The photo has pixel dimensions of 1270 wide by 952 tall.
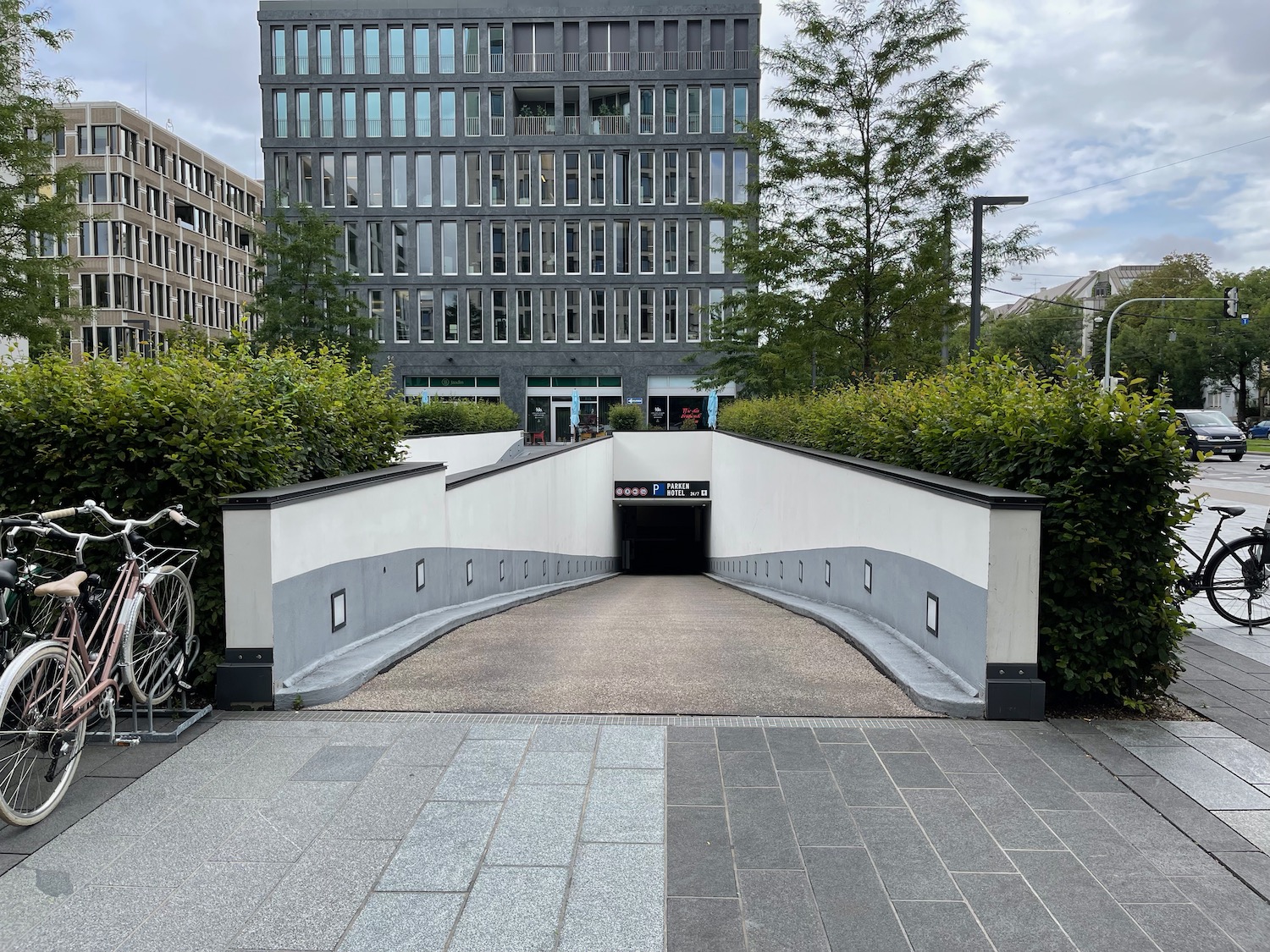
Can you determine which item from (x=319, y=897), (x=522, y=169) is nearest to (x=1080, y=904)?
(x=319, y=897)

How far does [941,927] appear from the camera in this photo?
303 centimetres

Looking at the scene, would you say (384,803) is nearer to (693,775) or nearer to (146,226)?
(693,775)

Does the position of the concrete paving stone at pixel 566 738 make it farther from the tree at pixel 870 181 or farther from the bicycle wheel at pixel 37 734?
the tree at pixel 870 181

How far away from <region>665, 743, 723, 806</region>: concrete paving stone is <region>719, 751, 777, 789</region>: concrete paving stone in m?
0.04

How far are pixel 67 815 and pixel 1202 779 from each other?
16.5 ft

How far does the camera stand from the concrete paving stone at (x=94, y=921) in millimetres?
2941

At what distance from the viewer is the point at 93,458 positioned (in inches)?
209

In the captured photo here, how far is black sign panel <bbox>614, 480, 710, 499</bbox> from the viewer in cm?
3064

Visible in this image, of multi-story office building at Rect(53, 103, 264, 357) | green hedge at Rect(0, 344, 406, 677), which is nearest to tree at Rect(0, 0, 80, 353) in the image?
green hedge at Rect(0, 344, 406, 677)

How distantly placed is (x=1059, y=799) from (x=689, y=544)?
38873 mm

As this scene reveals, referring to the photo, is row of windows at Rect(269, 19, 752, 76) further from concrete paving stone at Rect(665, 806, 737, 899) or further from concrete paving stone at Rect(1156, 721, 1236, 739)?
concrete paving stone at Rect(665, 806, 737, 899)

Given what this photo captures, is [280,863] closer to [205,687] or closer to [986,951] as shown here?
[205,687]

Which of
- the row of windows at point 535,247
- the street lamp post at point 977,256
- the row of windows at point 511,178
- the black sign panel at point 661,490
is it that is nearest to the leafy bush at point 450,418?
the black sign panel at point 661,490

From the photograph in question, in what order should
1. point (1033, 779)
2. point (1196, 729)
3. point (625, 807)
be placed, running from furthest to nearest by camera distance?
point (1196, 729) → point (1033, 779) → point (625, 807)
